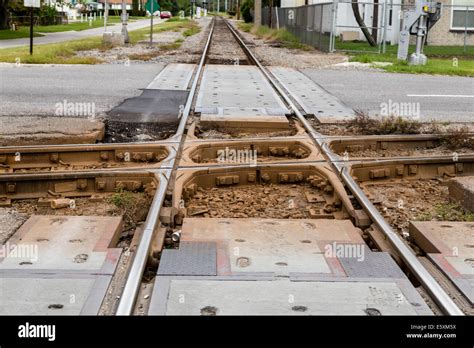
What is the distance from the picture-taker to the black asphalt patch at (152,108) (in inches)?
376

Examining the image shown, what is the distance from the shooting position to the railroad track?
156 inches

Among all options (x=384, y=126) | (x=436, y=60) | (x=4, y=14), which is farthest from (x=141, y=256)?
(x=4, y=14)

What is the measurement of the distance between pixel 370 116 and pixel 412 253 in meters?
5.85

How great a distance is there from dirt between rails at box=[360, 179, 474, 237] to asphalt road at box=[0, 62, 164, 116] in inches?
190

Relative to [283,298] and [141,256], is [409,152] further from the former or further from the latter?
[283,298]

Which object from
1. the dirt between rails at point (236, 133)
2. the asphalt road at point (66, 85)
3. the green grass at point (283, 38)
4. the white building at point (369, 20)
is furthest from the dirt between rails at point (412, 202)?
the green grass at point (283, 38)

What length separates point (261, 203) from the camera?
19.7 ft

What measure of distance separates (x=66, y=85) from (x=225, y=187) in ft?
26.0

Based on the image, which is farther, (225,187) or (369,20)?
(369,20)

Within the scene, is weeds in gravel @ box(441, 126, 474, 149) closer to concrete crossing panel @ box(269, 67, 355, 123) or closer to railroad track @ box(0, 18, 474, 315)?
railroad track @ box(0, 18, 474, 315)

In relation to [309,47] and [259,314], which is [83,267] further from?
[309,47]

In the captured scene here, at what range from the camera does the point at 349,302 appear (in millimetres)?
3611

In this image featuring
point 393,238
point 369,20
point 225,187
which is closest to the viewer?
point 393,238
